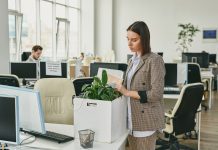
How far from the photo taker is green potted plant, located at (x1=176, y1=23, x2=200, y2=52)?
34.0 feet

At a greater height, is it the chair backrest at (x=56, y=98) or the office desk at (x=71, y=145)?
the chair backrest at (x=56, y=98)

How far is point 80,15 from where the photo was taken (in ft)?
37.1

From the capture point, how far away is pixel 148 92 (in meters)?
2.01

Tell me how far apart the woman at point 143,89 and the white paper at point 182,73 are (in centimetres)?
247

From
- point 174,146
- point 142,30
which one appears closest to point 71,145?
point 142,30

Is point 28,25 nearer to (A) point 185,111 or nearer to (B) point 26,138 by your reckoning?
(A) point 185,111

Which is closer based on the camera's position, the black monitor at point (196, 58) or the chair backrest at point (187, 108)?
the chair backrest at point (187, 108)

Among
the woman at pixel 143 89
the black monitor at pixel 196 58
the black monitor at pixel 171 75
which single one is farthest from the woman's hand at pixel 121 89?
the black monitor at pixel 196 58

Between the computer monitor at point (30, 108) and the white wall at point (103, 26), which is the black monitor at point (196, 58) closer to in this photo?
the white wall at point (103, 26)

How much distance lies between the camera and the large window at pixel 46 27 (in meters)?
7.73

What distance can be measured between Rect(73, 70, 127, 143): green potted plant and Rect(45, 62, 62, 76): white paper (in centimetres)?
285

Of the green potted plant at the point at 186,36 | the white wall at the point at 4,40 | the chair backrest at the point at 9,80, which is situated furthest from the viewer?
the green potted plant at the point at 186,36

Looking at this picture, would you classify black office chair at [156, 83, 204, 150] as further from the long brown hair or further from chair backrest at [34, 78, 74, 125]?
the long brown hair

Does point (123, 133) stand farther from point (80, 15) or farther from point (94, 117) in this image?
point (80, 15)
